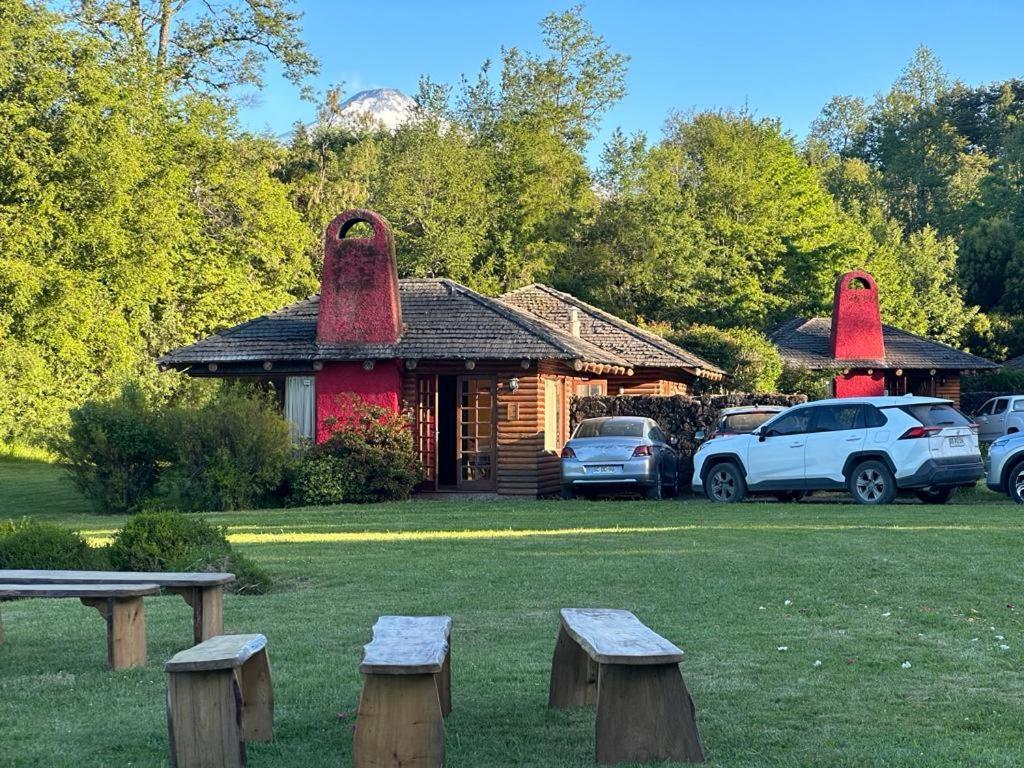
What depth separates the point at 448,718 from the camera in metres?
6.84

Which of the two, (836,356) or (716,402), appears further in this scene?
(836,356)

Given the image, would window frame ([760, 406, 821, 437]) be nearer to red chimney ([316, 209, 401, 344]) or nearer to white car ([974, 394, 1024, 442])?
red chimney ([316, 209, 401, 344])

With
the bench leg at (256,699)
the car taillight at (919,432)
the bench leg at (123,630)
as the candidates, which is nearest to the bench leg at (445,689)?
the bench leg at (256,699)

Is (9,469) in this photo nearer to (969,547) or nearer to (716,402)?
(716,402)

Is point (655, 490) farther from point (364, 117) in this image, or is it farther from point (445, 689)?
point (364, 117)

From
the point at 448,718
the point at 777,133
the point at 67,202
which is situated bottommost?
the point at 448,718

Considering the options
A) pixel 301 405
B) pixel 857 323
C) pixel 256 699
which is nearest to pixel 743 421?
pixel 301 405

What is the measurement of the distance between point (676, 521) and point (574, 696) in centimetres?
1182

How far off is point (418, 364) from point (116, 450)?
19.3 feet

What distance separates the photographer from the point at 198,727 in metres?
5.77

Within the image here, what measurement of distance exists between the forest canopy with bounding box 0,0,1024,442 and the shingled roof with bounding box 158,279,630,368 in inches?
202

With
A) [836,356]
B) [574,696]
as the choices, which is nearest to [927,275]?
[836,356]

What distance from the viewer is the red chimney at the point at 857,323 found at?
43281 mm

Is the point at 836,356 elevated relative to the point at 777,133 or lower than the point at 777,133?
lower
